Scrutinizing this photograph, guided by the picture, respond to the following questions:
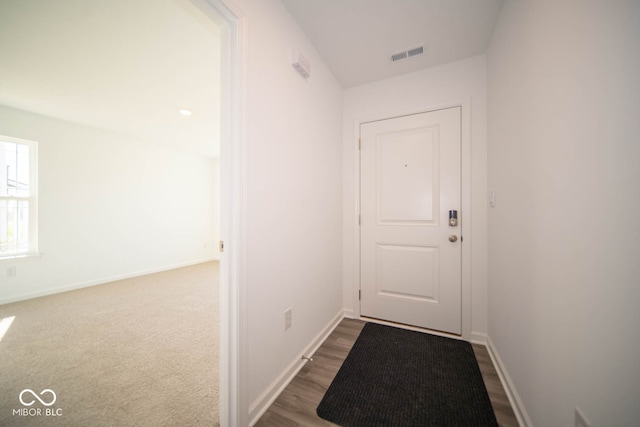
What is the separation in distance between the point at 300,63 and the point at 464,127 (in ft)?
5.09

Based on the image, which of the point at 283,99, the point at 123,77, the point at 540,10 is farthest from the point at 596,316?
the point at 123,77

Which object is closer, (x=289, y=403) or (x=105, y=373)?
(x=289, y=403)

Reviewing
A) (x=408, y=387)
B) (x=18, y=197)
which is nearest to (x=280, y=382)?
(x=408, y=387)

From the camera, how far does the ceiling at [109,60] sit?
5.25 feet

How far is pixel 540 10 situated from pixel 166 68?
293 centimetres

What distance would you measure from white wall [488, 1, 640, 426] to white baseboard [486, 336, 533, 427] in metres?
0.05

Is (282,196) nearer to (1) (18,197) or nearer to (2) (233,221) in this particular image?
(2) (233,221)

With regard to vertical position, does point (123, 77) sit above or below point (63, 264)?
above

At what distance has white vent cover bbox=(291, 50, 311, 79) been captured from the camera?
1.57 metres

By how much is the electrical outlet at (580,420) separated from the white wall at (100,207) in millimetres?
5590

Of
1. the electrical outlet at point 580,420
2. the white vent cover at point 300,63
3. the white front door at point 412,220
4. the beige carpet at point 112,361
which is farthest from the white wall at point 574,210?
the beige carpet at point 112,361

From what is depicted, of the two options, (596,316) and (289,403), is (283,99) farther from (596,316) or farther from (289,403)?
(289,403)

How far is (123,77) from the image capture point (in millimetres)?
2348

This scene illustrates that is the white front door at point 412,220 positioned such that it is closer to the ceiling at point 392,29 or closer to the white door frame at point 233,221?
the ceiling at point 392,29
